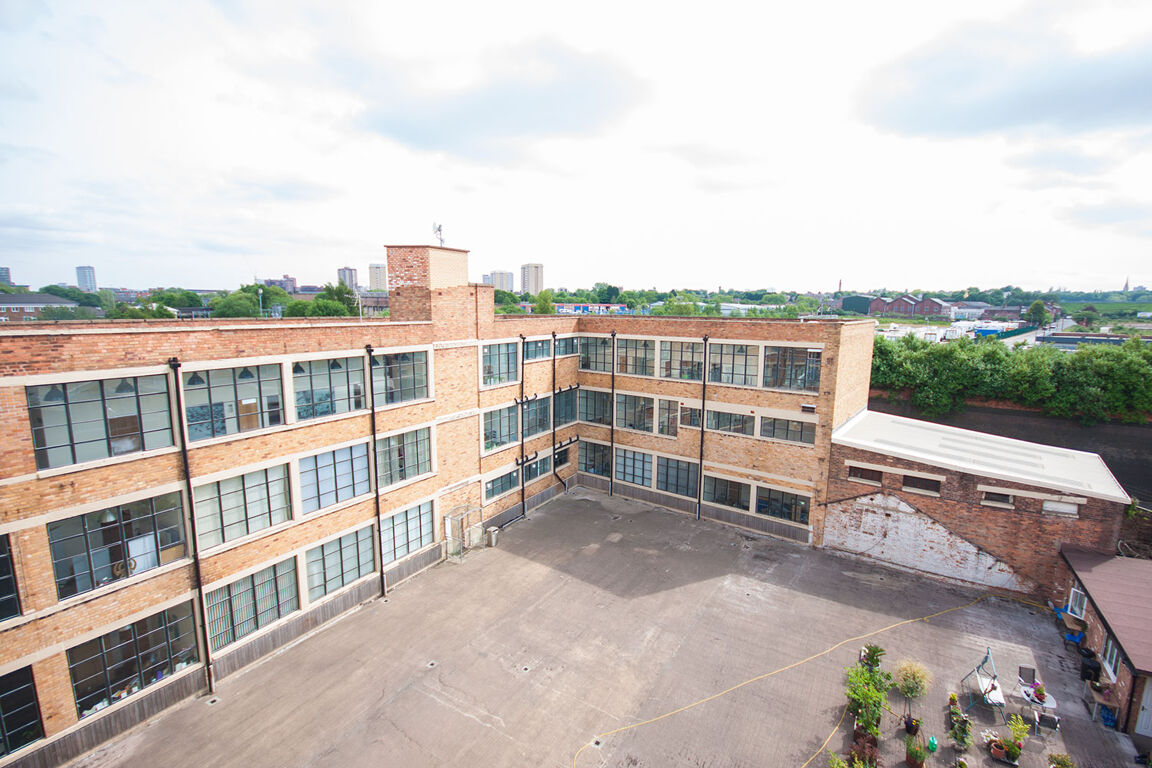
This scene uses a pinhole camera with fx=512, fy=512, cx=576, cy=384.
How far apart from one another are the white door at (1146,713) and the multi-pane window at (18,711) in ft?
95.8

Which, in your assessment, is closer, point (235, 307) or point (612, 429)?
point (612, 429)

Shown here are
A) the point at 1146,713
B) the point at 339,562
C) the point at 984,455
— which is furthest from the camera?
the point at 984,455

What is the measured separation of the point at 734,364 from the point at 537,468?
12660mm

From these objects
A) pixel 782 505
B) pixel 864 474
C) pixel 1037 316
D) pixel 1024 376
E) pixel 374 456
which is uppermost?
pixel 1037 316

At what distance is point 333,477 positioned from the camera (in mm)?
19156

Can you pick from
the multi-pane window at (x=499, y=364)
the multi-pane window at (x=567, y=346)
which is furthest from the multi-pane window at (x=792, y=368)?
the multi-pane window at (x=499, y=364)

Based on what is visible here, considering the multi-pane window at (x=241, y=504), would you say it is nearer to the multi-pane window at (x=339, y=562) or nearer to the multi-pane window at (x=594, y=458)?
the multi-pane window at (x=339, y=562)

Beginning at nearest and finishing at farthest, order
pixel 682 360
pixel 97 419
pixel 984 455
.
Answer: pixel 97 419
pixel 984 455
pixel 682 360

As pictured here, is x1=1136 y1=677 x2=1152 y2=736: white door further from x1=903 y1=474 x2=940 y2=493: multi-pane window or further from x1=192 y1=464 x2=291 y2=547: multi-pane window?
x1=192 y1=464 x2=291 y2=547: multi-pane window

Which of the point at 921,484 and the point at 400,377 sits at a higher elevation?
the point at 400,377

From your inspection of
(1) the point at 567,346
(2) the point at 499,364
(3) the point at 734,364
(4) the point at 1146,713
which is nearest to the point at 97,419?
(2) the point at 499,364

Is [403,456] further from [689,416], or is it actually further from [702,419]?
[702,419]

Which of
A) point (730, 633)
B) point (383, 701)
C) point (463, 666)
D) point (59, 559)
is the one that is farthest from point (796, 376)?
Answer: point (59, 559)

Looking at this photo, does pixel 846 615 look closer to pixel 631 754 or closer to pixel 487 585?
pixel 631 754
